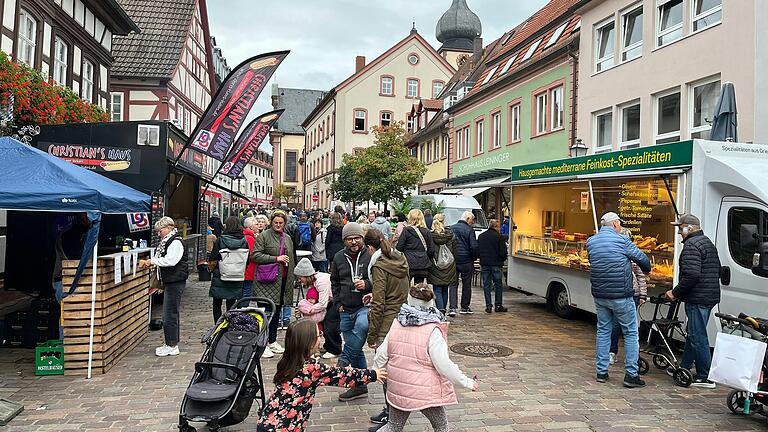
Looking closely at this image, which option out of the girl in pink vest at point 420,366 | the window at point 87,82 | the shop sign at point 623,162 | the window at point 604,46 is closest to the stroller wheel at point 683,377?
the shop sign at point 623,162

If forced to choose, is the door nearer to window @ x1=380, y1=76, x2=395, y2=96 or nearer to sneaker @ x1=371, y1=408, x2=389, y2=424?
sneaker @ x1=371, y1=408, x2=389, y2=424

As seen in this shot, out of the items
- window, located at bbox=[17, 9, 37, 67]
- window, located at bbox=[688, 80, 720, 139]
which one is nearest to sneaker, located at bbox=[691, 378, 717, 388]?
window, located at bbox=[688, 80, 720, 139]

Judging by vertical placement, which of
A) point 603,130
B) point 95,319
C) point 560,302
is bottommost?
point 560,302

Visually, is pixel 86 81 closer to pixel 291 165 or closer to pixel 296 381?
pixel 296 381

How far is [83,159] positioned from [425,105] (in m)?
32.3

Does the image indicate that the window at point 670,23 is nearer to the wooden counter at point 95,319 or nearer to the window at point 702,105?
the window at point 702,105

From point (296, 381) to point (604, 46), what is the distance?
1716 centimetres

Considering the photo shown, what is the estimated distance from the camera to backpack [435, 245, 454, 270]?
10477mm

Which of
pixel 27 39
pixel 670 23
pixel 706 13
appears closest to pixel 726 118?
pixel 706 13

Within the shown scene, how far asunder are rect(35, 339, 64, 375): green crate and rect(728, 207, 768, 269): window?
7865 mm

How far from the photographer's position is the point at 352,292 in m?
6.28

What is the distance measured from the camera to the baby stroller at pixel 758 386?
5.73m

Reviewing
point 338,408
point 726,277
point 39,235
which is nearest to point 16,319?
point 39,235

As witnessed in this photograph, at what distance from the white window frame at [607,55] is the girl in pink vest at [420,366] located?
15.7 metres
